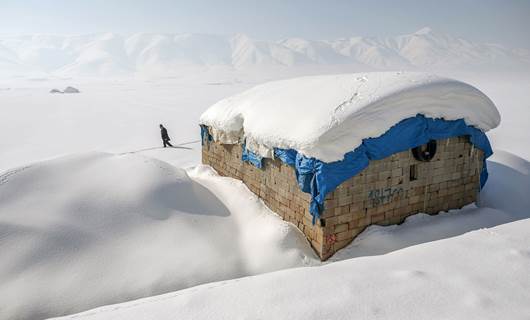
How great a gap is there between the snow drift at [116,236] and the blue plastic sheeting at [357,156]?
94 centimetres

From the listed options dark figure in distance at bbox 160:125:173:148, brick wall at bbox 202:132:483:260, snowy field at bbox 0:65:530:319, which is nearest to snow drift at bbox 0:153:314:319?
snowy field at bbox 0:65:530:319

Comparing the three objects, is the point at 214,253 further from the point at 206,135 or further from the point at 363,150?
the point at 206,135

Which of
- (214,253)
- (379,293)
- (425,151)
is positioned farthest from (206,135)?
(379,293)

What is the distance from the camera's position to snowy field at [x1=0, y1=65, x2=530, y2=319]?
2916mm

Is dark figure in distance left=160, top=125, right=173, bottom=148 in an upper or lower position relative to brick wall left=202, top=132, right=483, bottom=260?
lower

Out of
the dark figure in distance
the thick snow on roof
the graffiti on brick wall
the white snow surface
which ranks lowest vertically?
the dark figure in distance

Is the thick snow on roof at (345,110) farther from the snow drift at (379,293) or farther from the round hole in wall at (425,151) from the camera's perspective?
the snow drift at (379,293)

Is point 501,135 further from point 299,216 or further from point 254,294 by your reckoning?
point 254,294

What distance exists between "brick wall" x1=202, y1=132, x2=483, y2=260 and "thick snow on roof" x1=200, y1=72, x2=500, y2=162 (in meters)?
0.54

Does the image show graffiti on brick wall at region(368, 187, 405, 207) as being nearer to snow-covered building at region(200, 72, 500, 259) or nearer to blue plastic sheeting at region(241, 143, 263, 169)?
snow-covered building at region(200, 72, 500, 259)

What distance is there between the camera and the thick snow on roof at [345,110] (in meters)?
5.25

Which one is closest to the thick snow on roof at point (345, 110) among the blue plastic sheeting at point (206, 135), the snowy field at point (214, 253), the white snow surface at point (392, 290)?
the snowy field at point (214, 253)

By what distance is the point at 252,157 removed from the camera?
6930 mm

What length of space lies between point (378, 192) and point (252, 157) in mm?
2427
